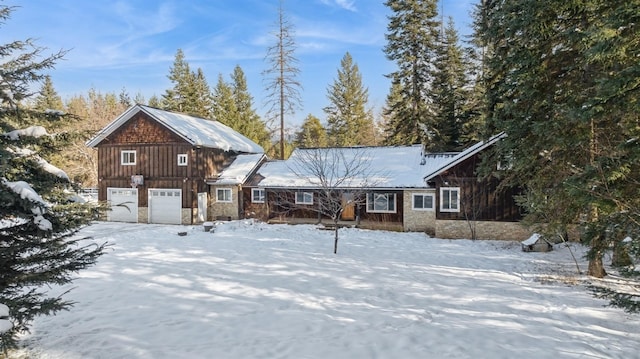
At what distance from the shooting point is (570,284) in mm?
9867

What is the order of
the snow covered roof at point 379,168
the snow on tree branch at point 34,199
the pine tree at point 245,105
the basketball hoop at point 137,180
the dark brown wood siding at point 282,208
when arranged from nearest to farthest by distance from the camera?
the snow on tree branch at point 34,199 → the snow covered roof at point 379,168 → the dark brown wood siding at point 282,208 → the basketball hoop at point 137,180 → the pine tree at point 245,105

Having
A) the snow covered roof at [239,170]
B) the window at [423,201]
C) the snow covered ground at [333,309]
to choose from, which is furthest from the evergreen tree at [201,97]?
the snow covered ground at [333,309]

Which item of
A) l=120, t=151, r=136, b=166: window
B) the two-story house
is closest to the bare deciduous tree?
the two-story house

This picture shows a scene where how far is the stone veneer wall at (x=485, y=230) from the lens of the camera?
16859 mm

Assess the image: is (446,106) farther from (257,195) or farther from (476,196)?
(257,195)

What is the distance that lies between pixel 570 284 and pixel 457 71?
70.6ft

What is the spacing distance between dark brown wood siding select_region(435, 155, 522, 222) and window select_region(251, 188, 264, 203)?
10.8 m

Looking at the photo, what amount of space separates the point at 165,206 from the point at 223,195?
11.9 feet

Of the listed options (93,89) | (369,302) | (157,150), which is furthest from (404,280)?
(93,89)

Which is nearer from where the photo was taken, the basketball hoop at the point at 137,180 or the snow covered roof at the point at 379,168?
the snow covered roof at the point at 379,168

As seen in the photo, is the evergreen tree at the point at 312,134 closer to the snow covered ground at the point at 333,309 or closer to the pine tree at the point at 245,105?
the pine tree at the point at 245,105

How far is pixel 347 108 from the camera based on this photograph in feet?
129

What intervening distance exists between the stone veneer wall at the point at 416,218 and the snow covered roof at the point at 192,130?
Result: 12.7m

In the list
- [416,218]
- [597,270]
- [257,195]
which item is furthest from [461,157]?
[257,195]
